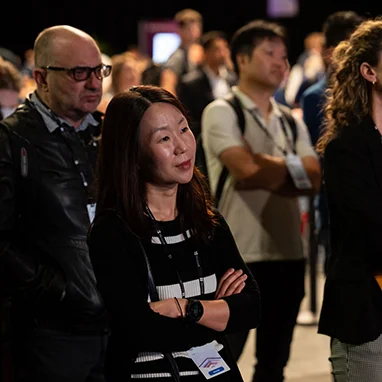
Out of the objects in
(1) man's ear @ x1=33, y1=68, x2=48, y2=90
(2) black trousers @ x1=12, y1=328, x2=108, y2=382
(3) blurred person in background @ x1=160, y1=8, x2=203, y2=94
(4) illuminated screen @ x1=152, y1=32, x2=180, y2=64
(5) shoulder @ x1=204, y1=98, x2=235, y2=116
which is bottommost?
(4) illuminated screen @ x1=152, y1=32, x2=180, y2=64

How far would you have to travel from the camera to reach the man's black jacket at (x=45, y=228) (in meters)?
3.72

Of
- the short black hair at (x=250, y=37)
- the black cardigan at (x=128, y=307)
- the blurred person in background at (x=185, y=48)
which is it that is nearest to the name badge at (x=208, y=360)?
the black cardigan at (x=128, y=307)

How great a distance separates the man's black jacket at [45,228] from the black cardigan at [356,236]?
1001 millimetres

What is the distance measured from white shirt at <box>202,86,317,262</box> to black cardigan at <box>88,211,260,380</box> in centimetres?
182

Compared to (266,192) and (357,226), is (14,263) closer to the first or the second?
(357,226)

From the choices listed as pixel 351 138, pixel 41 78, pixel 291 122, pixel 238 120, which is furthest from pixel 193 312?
pixel 291 122

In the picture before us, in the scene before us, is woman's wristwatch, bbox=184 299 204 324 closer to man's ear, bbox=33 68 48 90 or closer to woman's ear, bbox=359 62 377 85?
woman's ear, bbox=359 62 377 85

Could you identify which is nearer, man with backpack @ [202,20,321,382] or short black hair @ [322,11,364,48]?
man with backpack @ [202,20,321,382]

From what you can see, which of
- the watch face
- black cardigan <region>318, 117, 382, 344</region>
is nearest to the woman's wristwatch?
the watch face

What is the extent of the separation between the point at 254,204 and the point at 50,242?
1.37m

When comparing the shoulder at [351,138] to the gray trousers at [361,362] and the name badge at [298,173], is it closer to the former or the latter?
the gray trousers at [361,362]

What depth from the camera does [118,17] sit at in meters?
23.6

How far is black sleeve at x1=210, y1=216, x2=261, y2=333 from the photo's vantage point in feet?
9.75

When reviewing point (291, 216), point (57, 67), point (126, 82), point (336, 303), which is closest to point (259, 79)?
point (291, 216)
